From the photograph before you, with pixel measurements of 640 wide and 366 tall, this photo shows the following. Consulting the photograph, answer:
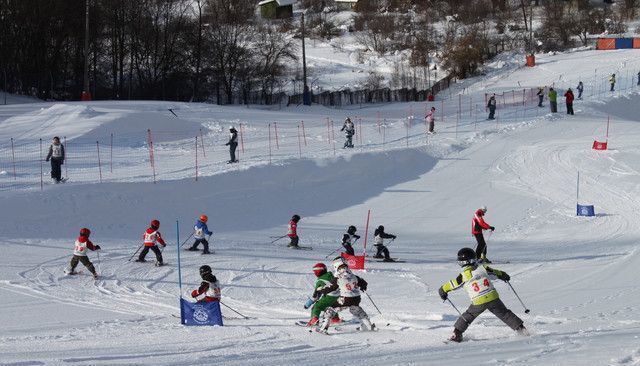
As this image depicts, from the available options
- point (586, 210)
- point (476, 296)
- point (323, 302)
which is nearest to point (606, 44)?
point (586, 210)

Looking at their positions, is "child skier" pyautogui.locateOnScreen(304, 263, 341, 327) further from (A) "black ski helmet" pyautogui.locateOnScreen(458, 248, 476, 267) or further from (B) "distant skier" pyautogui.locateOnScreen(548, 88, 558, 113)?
(B) "distant skier" pyautogui.locateOnScreen(548, 88, 558, 113)

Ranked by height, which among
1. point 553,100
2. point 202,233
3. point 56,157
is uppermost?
point 553,100

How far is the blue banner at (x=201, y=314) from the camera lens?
47.7 feet

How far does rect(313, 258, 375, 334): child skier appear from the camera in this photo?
13.7 metres

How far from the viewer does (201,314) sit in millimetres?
14562

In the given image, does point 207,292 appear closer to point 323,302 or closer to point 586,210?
point 323,302

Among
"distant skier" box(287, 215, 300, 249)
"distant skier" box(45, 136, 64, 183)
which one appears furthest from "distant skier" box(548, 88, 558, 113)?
"distant skier" box(45, 136, 64, 183)

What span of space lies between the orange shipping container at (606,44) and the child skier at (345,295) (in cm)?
6280

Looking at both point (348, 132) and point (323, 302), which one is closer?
point (323, 302)

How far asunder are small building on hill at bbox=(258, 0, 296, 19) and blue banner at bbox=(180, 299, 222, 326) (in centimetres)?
7300

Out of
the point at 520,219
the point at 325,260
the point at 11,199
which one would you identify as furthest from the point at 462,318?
the point at 11,199

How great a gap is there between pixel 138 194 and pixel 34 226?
3742mm

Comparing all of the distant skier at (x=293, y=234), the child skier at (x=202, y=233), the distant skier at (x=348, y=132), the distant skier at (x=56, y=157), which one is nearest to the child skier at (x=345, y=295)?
the child skier at (x=202, y=233)

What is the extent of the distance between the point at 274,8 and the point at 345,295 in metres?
77.0
